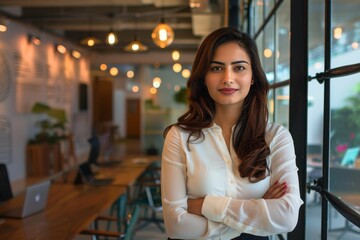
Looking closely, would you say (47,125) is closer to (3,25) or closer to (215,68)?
(3,25)

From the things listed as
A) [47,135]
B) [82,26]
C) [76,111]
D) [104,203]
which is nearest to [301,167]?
[104,203]

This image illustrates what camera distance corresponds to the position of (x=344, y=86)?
1391 mm

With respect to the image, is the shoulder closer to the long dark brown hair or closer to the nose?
the long dark brown hair

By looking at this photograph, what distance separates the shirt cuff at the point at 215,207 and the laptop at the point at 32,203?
1.83m

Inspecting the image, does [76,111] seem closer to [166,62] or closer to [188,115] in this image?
[166,62]

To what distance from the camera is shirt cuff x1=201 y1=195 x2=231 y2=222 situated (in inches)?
45.4

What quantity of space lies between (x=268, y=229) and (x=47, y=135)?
7.11 meters

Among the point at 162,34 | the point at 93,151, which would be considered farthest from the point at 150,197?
the point at 162,34

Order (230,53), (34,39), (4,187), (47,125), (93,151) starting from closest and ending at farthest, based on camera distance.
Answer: (230,53)
(4,187)
(93,151)
(34,39)
(47,125)

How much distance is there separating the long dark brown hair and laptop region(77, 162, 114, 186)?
2.79 metres

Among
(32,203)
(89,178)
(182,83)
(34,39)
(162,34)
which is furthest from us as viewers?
(182,83)

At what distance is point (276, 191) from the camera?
1.19 metres

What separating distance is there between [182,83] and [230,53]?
9.60 metres

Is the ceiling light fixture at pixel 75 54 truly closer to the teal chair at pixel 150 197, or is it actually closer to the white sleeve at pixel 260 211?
the teal chair at pixel 150 197
